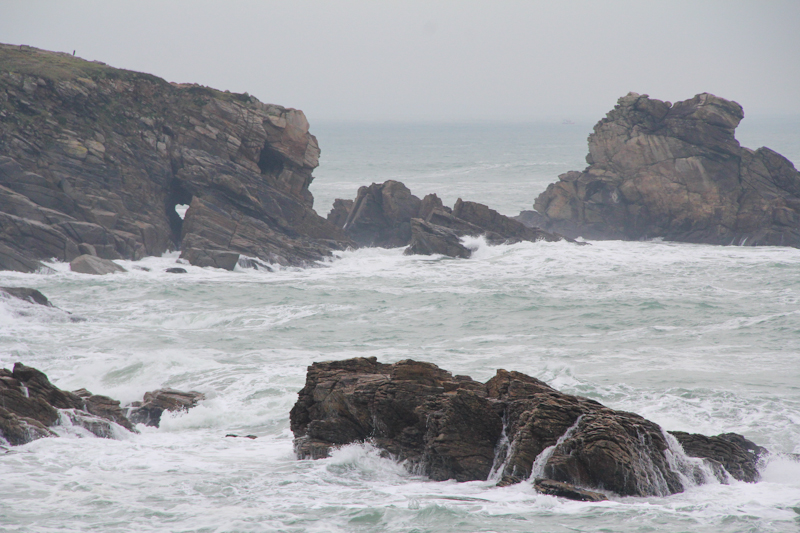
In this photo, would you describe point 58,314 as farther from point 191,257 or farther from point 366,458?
point 366,458

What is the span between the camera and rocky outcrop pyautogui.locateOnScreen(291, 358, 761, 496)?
1135 cm

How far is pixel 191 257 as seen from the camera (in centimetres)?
3731

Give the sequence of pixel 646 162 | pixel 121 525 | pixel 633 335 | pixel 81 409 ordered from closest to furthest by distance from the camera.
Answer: pixel 121 525 → pixel 81 409 → pixel 633 335 → pixel 646 162

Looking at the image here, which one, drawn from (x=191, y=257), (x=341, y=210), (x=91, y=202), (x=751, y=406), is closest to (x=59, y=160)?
(x=91, y=202)

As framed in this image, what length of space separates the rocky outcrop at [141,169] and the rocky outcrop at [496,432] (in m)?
24.7

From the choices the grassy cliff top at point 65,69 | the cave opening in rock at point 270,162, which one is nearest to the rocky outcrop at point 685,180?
the cave opening in rock at point 270,162

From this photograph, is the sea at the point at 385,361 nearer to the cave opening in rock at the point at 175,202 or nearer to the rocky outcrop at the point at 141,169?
the rocky outcrop at the point at 141,169

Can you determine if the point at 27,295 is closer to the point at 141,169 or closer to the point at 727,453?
the point at 141,169

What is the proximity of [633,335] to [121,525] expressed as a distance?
1978 cm

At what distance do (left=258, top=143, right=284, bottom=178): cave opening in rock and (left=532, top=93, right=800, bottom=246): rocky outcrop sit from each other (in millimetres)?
22765

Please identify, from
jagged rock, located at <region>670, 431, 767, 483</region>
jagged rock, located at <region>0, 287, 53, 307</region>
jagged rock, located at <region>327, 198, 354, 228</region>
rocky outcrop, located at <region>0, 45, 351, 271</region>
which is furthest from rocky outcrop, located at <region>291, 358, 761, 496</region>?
jagged rock, located at <region>327, 198, 354, 228</region>

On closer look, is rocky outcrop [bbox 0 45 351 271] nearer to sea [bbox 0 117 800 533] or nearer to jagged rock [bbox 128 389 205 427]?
sea [bbox 0 117 800 533]

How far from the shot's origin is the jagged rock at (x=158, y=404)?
1759 cm

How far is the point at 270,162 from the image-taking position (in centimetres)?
4362
